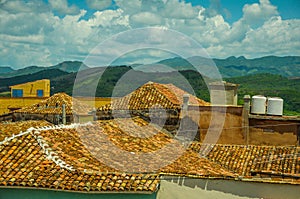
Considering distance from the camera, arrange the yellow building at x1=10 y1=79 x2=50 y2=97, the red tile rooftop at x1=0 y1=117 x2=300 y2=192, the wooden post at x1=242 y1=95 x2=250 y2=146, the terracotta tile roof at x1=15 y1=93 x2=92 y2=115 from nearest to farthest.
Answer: the red tile rooftop at x1=0 y1=117 x2=300 y2=192 < the wooden post at x1=242 y1=95 x2=250 y2=146 < the terracotta tile roof at x1=15 y1=93 x2=92 y2=115 < the yellow building at x1=10 y1=79 x2=50 y2=97

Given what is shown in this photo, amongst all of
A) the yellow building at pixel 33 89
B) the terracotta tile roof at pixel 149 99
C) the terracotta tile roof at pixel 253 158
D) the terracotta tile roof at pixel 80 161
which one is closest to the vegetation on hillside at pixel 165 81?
the yellow building at pixel 33 89

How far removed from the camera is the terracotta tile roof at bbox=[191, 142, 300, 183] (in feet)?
50.5

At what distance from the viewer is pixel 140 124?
17.3 m

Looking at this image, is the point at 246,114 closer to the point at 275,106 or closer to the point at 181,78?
the point at 275,106

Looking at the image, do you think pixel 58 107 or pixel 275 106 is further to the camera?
pixel 58 107

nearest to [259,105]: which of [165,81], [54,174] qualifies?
[54,174]

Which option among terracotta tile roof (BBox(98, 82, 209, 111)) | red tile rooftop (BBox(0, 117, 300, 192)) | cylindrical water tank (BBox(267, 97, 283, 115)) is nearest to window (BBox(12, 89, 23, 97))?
terracotta tile roof (BBox(98, 82, 209, 111))

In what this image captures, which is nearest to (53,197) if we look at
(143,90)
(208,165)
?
(208,165)

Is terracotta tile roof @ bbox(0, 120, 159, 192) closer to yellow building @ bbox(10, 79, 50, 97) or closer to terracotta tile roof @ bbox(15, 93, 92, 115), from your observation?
terracotta tile roof @ bbox(15, 93, 92, 115)

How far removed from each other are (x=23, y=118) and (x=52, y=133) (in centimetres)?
1399

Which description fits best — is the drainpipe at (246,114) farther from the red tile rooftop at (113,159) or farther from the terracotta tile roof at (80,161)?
the terracotta tile roof at (80,161)

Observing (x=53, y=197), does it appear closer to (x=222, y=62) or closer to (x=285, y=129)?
(x=285, y=129)

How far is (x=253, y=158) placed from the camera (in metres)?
16.7

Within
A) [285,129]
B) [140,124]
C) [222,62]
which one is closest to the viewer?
[140,124]
